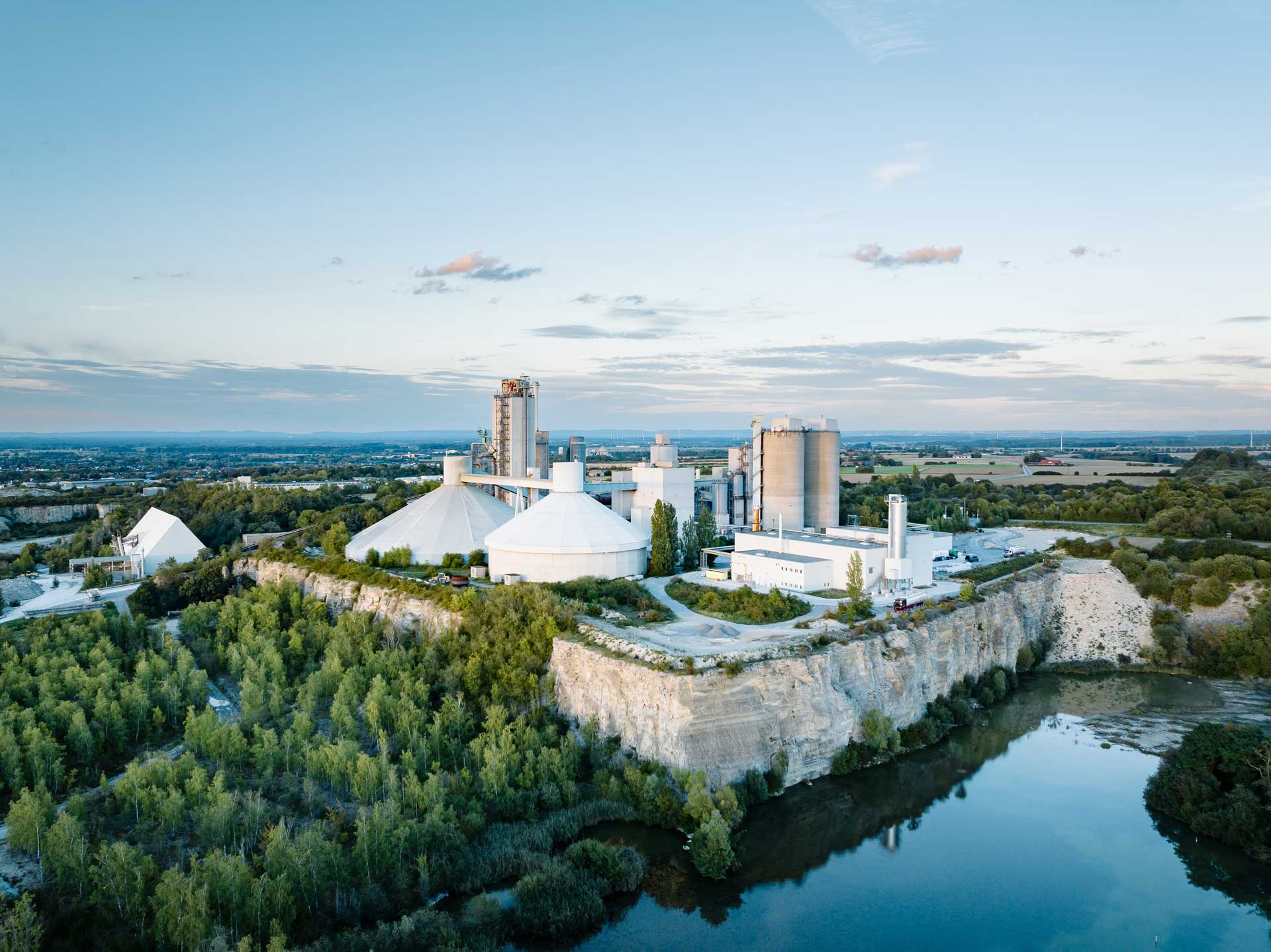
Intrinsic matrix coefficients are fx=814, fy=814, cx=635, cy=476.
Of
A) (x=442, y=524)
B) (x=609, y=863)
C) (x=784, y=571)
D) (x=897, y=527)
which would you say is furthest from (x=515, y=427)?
(x=609, y=863)

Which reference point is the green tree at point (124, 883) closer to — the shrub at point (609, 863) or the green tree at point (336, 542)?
the shrub at point (609, 863)

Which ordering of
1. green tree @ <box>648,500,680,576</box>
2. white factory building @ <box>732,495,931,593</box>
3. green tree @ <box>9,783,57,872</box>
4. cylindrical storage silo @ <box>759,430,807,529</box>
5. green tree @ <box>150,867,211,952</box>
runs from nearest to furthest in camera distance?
green tree @ <box>150,867,211,952</box>
green tree @ <box>9,783,57,872</box>
white factory building @ <box>732,495,931,593</box>
green tree @ <box>648,500,680,576</box>
cylindrical storage silo @ <box>759,430,807,529</box>

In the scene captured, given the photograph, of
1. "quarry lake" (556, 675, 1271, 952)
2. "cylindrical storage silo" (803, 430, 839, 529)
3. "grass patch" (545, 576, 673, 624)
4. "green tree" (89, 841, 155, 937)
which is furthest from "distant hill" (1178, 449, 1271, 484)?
"green tree" (89, 841, 155, 937)

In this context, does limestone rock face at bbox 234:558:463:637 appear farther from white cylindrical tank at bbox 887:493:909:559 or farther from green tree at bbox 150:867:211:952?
Result: white cylindrical tank at bbox 887:493:909:559

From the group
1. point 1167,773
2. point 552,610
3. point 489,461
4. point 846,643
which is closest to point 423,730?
→ point 552,610

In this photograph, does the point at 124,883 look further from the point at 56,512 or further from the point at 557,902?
the point at 56,512

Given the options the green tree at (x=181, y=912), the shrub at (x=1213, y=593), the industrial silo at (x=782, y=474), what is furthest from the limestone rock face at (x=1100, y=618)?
the green tree at (x=181, y=912)

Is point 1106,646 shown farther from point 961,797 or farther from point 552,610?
point 552,610
